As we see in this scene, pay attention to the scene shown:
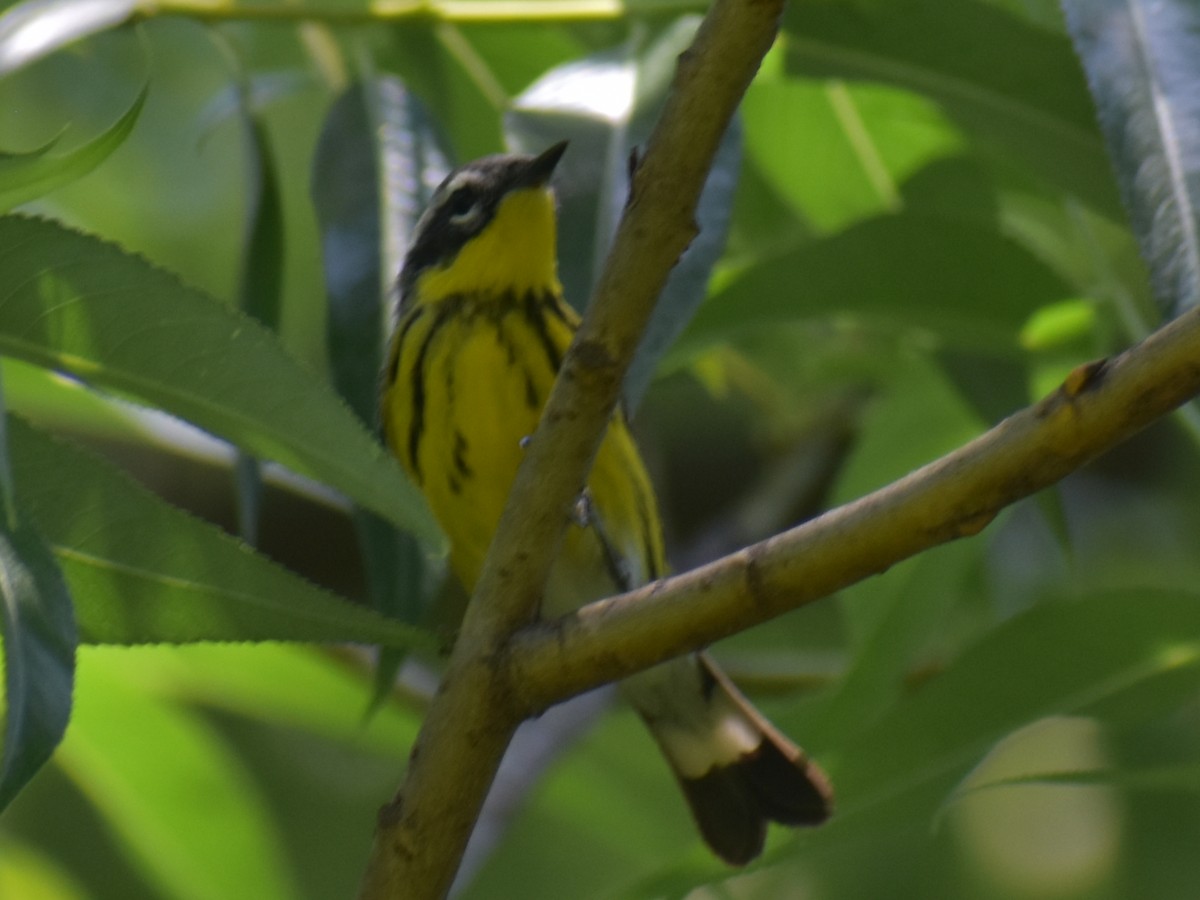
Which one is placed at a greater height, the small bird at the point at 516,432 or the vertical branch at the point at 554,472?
the vertical branch at the point at 554,472

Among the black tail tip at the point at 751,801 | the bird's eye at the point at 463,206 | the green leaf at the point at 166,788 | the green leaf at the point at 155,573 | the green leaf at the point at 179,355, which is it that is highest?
the green leaf at the point at 179,355

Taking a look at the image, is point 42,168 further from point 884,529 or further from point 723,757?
point 723,757

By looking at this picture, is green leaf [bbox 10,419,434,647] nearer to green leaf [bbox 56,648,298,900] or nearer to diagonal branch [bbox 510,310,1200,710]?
diagonal branch [bbox 510,310,1200,710]

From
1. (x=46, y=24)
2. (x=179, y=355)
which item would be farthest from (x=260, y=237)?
(x=179, y=355)

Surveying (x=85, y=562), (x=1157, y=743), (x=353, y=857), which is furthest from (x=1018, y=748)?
(x=85, y=562)

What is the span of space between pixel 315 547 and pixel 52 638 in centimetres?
283

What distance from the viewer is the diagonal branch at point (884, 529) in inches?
53.6

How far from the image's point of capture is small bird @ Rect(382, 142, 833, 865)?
2.92m

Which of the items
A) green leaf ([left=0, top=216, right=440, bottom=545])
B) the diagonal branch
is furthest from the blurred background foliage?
the diagonal branch

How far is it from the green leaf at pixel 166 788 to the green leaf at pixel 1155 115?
6.64ft

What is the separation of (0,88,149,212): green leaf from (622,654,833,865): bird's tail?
1.53 meters

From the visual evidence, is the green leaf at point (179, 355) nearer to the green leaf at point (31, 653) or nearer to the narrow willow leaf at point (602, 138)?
the green leaf at point (31, 653)

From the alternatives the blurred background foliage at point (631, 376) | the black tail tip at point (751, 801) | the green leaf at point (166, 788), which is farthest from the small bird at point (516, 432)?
the green leaf at point (166, 788)

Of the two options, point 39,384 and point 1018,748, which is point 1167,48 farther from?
point 1018,748
